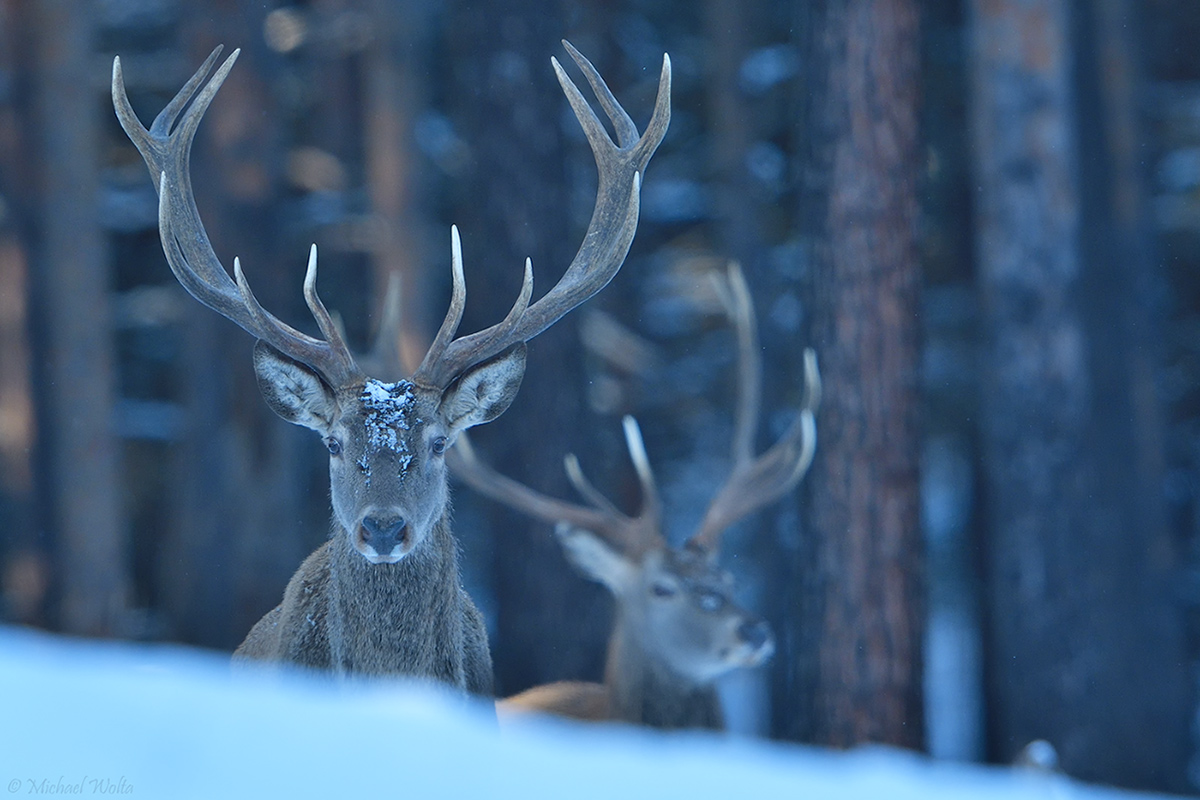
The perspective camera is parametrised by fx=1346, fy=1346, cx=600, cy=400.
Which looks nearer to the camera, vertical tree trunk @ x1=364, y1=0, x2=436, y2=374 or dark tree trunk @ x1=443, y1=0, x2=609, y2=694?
dark tree trunk @ x1=443, y1=0, x2=609, y2=694

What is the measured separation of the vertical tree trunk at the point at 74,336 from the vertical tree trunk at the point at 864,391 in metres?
5.67

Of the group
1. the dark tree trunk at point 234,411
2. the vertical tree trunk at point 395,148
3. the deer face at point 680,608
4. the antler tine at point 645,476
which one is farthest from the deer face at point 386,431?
the vertical tree trunk at point 395,148

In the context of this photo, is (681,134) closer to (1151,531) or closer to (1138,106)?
(1138,106)

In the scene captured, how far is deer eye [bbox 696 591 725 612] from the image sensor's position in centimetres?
677

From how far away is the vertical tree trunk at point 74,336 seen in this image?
10117mm

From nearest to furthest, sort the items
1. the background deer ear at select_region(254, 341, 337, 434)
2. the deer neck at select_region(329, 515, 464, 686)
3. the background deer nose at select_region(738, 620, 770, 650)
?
the deer neck at select_region(329, 515, 464, 686) → the background deer ear at select_region(254, 341, 337, 434) → the background deer nose at select_region(738, 620, 770, 650)

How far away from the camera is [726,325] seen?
1404 centimetres

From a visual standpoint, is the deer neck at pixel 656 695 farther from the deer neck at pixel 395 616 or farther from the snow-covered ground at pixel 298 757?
the snow-covered ground at pixel 298 757

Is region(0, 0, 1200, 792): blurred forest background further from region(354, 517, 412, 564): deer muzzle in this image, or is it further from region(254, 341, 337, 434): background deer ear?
region(354, 517, 412, 564): deer muzzle

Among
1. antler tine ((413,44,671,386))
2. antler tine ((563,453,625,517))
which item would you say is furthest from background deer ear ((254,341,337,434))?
antler tine ((563,453,625,517))

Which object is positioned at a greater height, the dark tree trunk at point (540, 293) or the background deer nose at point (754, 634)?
the dark tree trunk at point (540, 293)

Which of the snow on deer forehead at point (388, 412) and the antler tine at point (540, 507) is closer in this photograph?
the snow on deer forehead at point (388, 412)

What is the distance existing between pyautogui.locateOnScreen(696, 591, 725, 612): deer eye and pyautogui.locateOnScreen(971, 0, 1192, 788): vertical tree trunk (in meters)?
1.95

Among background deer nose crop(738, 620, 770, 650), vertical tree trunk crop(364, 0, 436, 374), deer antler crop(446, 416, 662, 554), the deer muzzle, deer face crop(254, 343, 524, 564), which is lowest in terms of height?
background deer nose crop(738, 620, 770, 650)
